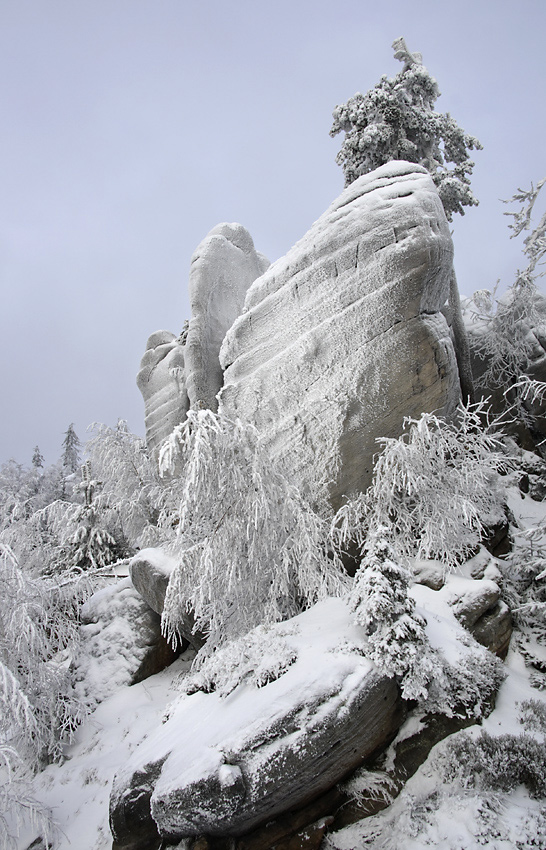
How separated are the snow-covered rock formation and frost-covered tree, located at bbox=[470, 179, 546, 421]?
30.1ft

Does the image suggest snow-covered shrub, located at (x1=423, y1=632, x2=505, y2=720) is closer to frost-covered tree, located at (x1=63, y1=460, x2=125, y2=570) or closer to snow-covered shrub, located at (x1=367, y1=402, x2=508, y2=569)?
snow-covered shrub, located at (x1=367, y1=402, x2=508, y2=569)

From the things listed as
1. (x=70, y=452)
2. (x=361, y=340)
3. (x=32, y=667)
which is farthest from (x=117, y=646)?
(x=70, y=452)

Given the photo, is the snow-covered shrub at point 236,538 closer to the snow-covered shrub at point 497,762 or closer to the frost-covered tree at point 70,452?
the snow-covered shrub at point 497,762

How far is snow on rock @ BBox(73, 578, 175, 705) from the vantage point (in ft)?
33.8

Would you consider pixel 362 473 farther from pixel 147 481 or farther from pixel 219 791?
pixel 147 481

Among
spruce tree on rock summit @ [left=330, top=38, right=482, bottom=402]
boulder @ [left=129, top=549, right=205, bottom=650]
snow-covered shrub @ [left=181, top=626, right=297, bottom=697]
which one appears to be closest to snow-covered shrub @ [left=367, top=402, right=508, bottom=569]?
snow-covered shrub @ [left=181, top=626, right=297, bottom=697]

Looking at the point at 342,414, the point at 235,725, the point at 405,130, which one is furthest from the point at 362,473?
the point at 405,130

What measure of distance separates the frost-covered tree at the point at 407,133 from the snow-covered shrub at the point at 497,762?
1744 cm

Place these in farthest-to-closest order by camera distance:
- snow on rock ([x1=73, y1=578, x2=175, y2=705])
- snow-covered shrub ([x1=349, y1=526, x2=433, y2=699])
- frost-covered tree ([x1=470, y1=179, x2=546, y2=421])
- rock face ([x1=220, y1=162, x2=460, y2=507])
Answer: frost-covered tree ([x1=470, y1=179, x2=546, y2=421])
snow on rock ([x1=73, y1=578, x2=175, y2=705])
rock face ([x1=220, y1=162, x2=460, y2=507])
snow-covered shrub ([x1=349, y1=526, x2=433, y2=699])

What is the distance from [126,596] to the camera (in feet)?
38.7

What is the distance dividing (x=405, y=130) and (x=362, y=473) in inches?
584

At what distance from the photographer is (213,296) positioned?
17047 mm

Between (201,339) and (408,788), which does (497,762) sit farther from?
(201,339)

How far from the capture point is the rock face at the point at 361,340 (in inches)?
386
